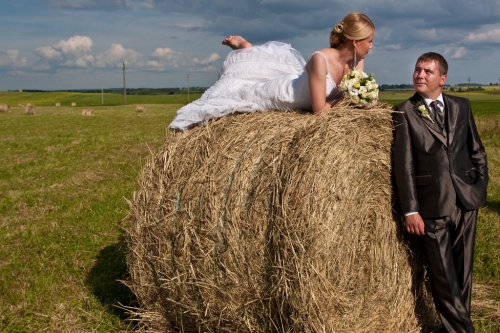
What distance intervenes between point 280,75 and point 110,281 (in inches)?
106

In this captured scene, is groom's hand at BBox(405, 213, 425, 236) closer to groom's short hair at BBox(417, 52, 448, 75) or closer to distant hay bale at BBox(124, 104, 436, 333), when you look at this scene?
distant hay bale at BBox(124, 104, 436, 333)

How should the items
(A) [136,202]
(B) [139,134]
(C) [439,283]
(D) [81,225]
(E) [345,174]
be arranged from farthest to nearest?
(B) [139,134], (D) [81,225], (A) [136,202], (C) [439,283], (E) [345,174]

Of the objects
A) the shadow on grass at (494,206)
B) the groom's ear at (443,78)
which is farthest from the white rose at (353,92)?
the shadow on grass at (494,206)

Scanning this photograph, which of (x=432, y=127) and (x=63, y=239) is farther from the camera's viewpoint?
(x=63, y=239)

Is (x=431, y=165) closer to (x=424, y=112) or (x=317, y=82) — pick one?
(x=424, y=112)

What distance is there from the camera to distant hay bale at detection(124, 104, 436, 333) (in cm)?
339

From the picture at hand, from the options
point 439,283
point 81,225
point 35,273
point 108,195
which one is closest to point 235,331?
point 439,283

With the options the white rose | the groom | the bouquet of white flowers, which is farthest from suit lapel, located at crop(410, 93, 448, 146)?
the white rose

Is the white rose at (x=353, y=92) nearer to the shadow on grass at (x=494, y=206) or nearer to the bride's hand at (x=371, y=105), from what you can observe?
the bride's hand at (x=371, y=105)

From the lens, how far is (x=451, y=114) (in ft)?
12.9

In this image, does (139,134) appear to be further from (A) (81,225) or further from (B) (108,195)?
(A) (81,225)

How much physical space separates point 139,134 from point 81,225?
36.1 ft

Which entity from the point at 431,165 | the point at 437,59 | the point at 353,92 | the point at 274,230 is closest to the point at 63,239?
the point at 274,230

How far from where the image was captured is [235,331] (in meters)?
3.93
